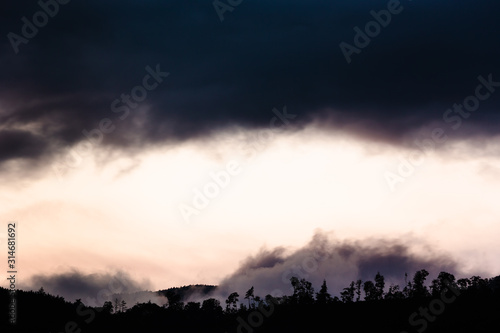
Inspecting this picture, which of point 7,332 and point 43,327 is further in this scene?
point 43,327

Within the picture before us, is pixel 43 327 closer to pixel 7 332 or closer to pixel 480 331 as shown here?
pixel 7 332

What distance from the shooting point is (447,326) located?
655ft

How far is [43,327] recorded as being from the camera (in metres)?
197

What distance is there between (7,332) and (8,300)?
20602 millimetres

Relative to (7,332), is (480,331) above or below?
below

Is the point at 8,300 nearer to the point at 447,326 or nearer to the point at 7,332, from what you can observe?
the point at 7,332

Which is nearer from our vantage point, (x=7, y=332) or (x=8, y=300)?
(x=7, y=332)

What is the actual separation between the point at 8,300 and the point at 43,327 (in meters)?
15.8

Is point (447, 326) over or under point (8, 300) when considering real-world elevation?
under

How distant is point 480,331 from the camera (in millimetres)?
190375

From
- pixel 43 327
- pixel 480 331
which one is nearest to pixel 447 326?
pixel 480 331

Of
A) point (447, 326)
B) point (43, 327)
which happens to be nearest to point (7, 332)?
point (43, 327)

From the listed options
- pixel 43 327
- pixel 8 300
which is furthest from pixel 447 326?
pixel 8 300

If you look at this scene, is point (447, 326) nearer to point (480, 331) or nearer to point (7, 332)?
point (480, 331)
